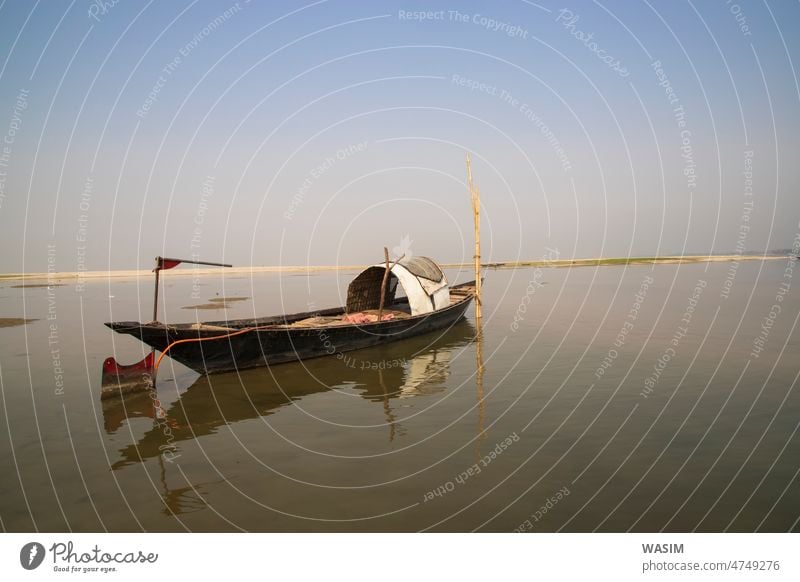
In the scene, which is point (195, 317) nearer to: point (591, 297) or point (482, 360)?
point (482, 360)

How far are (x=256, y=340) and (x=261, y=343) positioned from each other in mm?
202

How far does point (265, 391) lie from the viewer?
35.2 feet

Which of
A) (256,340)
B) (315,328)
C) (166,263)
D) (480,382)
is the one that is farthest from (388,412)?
(166,263)

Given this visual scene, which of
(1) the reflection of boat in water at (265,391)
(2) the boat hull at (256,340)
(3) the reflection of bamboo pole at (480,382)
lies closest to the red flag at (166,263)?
(2) the boat hull at (256,340)

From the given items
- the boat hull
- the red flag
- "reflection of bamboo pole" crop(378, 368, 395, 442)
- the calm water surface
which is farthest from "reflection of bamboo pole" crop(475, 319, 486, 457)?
the red flag

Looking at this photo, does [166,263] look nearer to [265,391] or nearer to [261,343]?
[261,343]

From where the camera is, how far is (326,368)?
42.2 ft

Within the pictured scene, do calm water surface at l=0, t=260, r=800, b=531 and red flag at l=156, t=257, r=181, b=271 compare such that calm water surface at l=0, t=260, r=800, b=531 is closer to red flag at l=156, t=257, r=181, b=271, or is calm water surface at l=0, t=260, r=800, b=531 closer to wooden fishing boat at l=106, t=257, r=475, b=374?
wooden fishing boat at l=106, t=257, r=475, b=374

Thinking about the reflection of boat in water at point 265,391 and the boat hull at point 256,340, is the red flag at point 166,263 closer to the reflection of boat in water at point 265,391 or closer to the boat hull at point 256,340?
the boat hull at point 256,340

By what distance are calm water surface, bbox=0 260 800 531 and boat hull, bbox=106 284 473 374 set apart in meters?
0.49

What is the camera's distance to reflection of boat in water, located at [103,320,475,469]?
27.3ft

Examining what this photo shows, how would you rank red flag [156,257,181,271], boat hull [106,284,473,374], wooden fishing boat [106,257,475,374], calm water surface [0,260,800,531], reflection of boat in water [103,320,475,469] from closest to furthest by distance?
calm water surface [0,260,800,531] < reflection of boat in water [103,320,475,469] < red flag [156,257,181,271] < boat hull [106,284,473,374] < wooden fishing boat [106,257,475,374]

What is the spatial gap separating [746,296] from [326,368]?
87.7ft

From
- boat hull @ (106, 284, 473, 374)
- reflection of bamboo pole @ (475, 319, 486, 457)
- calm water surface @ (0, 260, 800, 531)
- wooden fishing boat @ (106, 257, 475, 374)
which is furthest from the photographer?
wooden fishing boat @ (106, 257, 475, 374)
